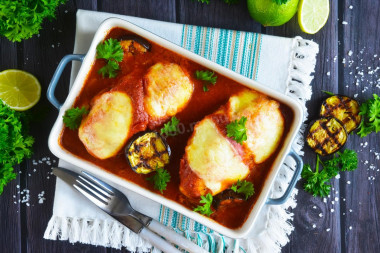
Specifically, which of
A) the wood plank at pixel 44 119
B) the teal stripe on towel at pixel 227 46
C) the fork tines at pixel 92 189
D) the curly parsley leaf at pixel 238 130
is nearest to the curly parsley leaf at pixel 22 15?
the wood plank at pixel 44 119

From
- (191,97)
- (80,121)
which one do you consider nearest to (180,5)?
(191,97)

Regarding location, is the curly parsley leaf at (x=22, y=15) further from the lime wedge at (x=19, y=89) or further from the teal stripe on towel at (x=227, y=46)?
the teal stripe on towel at (x=227, y=46)

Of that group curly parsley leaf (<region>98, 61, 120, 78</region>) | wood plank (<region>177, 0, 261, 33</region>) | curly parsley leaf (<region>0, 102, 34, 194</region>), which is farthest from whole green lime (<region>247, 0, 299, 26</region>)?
curly parsley leaf (<region>0, 102, 34, 194</region>)

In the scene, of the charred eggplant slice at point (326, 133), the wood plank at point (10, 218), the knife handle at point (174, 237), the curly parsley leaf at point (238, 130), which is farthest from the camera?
the wood plank at point (10, 218)

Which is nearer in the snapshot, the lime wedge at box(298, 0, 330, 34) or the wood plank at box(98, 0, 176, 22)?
the lime wedge at box(298, 0, 330, 34)

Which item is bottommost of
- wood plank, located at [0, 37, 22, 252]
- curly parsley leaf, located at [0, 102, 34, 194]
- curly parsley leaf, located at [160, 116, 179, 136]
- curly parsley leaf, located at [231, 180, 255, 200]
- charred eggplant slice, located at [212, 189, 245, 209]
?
wood plank, located at [0, 37, 22, 252]

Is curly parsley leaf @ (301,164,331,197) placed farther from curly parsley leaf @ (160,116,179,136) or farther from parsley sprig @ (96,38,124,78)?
parsley sprig @ (96,38,124,78)
